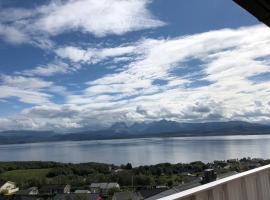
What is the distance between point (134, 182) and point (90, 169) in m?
11.4

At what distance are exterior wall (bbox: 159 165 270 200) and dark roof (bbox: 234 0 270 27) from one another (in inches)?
37.9

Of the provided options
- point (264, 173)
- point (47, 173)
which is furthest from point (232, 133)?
point (264, 173)

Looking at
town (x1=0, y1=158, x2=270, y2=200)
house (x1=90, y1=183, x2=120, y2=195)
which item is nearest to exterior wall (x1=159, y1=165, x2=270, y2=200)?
town (x1=0, y1=158, x2=270, y2=200)

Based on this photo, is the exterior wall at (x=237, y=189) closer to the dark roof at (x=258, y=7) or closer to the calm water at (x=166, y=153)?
the dark roof at (x=258, y=7)

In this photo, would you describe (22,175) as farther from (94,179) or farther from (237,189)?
(237,189)

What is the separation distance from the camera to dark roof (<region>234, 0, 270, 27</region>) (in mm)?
1747

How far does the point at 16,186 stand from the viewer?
44844mm

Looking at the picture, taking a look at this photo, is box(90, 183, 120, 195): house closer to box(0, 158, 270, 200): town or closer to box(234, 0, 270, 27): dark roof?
box(0, 158, 270, 200): town

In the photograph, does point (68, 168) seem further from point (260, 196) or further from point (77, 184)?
point (260, 196)

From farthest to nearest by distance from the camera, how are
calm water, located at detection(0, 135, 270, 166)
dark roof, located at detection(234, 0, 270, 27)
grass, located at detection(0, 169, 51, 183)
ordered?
calm water, located at detection(0, 135, 270, 166), grass, located at detection(0, 169, 51, 183), dark roof, located at detection(234, 0, 270, 27)

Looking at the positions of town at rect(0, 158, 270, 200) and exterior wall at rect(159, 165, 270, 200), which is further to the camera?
town at rect(0, 158, 270, 200)

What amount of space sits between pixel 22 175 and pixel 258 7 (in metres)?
55.2

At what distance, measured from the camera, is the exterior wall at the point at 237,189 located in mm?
2151

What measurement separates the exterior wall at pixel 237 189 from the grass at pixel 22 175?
47518 millimetres
